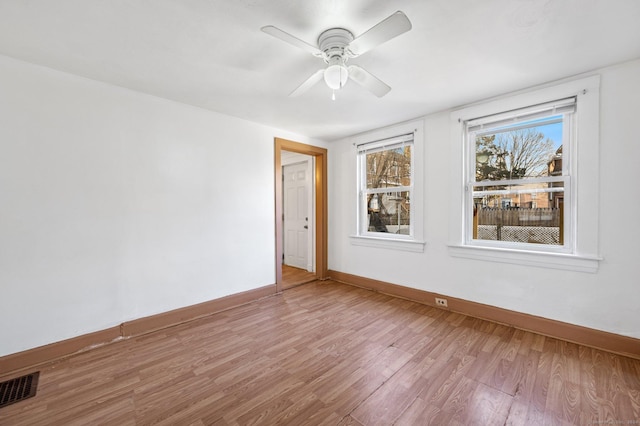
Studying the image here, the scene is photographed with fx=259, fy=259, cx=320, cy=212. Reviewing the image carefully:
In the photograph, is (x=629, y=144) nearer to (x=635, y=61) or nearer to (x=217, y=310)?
(x=635, y=61)

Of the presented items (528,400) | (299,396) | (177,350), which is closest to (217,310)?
(177,350)

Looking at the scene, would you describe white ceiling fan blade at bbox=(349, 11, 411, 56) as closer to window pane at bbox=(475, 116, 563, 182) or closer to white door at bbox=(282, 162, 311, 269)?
window pane at bbox=(475, 116, 563, 182)

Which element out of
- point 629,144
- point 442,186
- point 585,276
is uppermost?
point 629,144

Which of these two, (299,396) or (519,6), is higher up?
(519,6)

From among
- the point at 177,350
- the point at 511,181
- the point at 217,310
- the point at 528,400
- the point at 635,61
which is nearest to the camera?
the point at 528,400

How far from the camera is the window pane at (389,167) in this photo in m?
3.80

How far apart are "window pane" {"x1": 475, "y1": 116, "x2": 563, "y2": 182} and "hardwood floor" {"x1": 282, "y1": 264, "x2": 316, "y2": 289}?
3.07 meters

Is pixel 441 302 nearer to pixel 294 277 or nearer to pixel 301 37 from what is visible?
pixel 294 277

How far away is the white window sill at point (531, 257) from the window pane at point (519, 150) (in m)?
0.83

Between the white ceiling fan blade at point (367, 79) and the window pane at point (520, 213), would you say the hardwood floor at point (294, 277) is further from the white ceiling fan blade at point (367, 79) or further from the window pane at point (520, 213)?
the white ceiling fan blade at point (367, 79)

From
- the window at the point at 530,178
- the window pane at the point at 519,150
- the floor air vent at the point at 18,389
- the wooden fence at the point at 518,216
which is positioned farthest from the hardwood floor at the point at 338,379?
the window pane at the point at 519,150

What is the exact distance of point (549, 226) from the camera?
8.81 feet

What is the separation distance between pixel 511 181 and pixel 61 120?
4.45 meters

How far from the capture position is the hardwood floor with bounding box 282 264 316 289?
4375 mm
